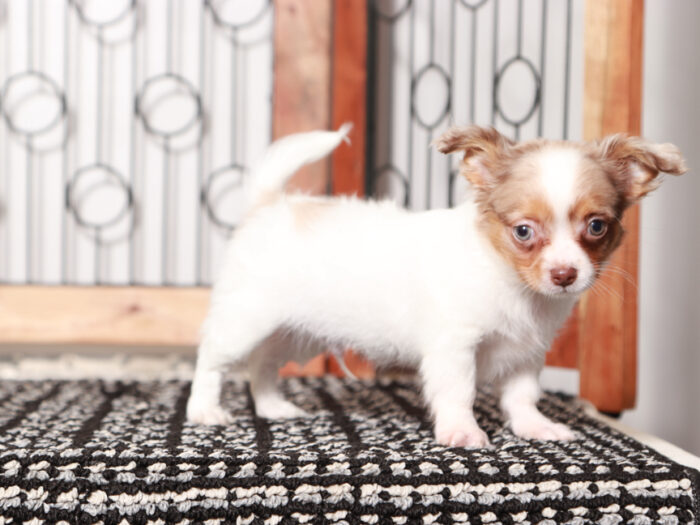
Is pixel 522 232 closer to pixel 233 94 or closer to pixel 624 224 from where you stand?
pixel 624 224

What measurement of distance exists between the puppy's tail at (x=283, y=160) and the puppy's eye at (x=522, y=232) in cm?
55

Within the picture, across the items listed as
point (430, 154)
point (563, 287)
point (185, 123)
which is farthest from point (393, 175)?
point (563, 287)

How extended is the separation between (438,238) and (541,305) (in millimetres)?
222

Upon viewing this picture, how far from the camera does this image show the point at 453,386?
1.38 m

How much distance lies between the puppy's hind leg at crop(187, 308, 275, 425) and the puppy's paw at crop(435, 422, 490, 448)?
0.42m

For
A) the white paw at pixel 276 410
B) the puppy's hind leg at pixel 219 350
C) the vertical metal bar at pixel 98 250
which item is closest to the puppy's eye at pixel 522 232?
the puppy's hind leg at pixel 219 350

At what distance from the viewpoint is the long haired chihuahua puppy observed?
125 centimetres

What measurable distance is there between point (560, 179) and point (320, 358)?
1383 mm

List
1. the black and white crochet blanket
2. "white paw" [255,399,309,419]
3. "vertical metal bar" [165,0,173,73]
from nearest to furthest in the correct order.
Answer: the black and white crochet blanket → "white paw" [255,399,309,419] → "vertical metal bar" [165,0,173,73]

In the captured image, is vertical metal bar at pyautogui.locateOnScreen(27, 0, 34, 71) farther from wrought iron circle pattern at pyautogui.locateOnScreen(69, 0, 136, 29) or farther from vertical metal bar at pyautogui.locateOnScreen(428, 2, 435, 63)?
vertical metal bar at pyautogui.locateOnScreen(428, 2, 435, 63)

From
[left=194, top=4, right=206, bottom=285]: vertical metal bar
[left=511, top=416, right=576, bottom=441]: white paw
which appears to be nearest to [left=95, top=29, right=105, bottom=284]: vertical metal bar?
[left=194, top=4, right=206, bottom=285]: vertical metal bar

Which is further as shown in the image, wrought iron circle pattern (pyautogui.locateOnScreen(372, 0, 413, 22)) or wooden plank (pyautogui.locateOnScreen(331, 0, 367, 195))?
wrought iron circle pattern (pyautogui.locateOnScreen(372, 0, 413, 22))

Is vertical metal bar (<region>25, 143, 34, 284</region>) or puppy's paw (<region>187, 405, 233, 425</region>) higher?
vertical metal bar (<region>25, 143, 34, 284</region>)

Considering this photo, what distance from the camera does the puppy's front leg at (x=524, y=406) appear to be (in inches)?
57.6
